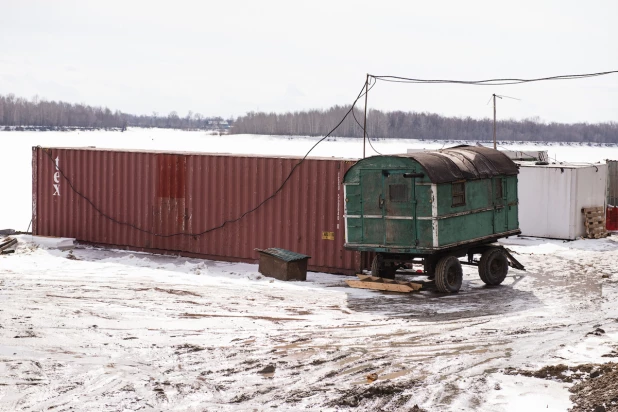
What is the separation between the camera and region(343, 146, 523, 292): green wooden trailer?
16062 mm

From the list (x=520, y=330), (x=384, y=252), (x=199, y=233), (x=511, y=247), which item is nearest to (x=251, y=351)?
(x=520, y=330)

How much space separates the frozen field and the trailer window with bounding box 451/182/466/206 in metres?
1.92

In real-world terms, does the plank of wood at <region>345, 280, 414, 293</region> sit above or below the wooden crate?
below

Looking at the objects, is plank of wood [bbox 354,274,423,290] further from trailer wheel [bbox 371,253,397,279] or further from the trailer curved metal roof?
the trailer curved metal roof

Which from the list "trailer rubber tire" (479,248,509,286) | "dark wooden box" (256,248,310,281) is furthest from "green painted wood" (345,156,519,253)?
"dark wooden box" (256,248,310,281)

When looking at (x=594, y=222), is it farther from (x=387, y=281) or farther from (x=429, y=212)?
(x=429, y=212)

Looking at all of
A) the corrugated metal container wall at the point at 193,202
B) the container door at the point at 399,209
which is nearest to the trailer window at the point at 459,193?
the container door at the point at 399,209

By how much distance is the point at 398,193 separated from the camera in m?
16.3

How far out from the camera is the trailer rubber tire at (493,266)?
→ 1772 centimetres

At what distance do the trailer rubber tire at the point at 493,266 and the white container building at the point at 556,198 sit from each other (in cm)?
779

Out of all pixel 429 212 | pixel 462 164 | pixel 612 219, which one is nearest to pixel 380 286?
pixel 429 212

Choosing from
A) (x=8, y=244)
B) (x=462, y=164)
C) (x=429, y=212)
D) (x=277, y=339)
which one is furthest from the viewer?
(x=8, y=244)

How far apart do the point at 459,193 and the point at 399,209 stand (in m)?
1.36

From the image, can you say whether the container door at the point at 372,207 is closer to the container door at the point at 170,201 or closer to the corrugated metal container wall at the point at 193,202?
the corrugated metal container wall at the point at 193,202
